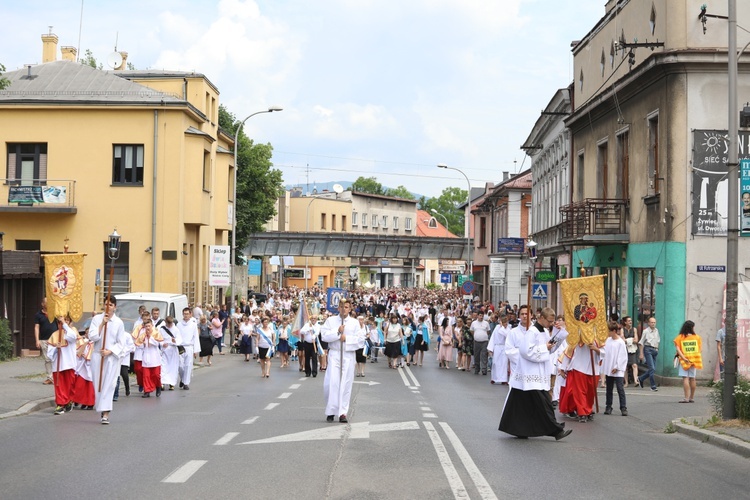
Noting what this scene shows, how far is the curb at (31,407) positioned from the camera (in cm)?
1602

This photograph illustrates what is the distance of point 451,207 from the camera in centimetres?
14688

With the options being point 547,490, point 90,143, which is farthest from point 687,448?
point 90,143

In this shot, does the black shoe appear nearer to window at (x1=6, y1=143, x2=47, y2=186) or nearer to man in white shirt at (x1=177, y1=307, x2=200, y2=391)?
man in white shirt at (x1=177, y1=307, x2=200, y2=391)

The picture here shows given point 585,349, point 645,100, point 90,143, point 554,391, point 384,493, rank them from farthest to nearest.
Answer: point 90,143, point 645,100, point 554,391, point 585,349, point 384,493

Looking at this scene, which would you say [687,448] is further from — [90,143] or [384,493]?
[90,143]

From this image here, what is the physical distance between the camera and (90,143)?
4175 cm

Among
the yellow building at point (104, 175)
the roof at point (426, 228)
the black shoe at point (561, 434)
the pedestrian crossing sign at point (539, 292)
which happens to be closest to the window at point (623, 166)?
the pedestrian crossing sign at point (539, 292)

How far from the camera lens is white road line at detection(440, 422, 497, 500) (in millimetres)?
9316

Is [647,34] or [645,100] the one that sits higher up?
[647,34]

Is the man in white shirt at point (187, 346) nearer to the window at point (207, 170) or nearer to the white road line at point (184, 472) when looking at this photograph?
the white road line at point (184, 472)

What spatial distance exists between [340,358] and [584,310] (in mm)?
4395

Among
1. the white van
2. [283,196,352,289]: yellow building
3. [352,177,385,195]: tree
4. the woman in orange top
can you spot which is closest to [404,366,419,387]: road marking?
Result: the white van

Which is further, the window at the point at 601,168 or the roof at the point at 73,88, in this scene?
the roof at the point at 73,88

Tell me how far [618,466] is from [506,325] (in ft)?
51.3
